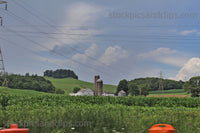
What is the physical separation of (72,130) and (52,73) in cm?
15490

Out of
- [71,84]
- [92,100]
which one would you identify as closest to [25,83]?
[71,84]

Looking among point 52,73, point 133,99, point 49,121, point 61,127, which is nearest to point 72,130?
point 61,127

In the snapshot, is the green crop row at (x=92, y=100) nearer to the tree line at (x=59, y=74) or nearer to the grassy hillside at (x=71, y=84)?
the grassy hillside at (x=71, y=84)

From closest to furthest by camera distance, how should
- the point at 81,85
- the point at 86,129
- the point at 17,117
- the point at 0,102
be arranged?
the point at 86,129, the point at 17,117, the point at 0,102, the point at 81,85

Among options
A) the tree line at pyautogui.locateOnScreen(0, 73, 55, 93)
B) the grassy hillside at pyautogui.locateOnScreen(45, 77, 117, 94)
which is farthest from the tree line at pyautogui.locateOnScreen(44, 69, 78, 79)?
the tree line at pyautogui.locateOnScreen(0, 73, 55, 93)

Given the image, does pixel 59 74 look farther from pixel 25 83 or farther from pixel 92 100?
pixel 92 100

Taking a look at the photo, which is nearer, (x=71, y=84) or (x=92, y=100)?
(x=92, y=100)

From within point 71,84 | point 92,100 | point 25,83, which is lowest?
point 92,100

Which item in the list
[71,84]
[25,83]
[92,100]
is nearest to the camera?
[92,100]

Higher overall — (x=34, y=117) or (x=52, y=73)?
(x=52, y=73)

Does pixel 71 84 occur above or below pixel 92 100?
above

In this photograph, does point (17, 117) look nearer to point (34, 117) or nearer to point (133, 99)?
point (34, 117)

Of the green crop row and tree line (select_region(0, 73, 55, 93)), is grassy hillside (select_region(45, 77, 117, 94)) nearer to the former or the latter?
tree line (select_region(0, 73, 55, 93))

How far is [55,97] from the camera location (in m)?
22.0
